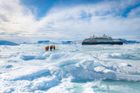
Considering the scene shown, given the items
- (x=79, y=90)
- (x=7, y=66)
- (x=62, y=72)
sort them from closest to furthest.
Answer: (x=79, y=90), (x=62, y=72), (x=7, y=66)

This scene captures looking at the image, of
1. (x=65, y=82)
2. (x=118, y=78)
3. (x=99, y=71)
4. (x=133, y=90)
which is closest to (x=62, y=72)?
(x=65, y=82)

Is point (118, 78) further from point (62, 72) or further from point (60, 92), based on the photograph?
point (60, 92)

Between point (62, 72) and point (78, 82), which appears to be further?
point (62, 72)

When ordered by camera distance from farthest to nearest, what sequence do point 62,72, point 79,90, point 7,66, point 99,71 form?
point 7,66 → point 99,71 → point 62,72 → point 79,90

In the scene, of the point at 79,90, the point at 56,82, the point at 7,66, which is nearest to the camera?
the point at 79,90

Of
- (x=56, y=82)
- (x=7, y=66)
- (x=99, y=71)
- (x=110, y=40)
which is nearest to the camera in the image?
(x=56, y=82)

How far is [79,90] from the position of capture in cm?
671

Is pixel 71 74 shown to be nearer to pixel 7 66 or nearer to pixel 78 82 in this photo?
pixel 78 82

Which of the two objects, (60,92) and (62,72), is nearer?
(60,92)

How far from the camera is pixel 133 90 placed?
693cm

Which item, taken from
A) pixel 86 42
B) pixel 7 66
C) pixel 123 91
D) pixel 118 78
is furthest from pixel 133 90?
pixel 86 42

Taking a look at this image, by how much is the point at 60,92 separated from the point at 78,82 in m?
1.69

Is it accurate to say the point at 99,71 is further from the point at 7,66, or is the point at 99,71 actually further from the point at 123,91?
the point at 7,66

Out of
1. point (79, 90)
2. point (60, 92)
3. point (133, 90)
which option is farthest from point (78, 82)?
point (133, 90)
